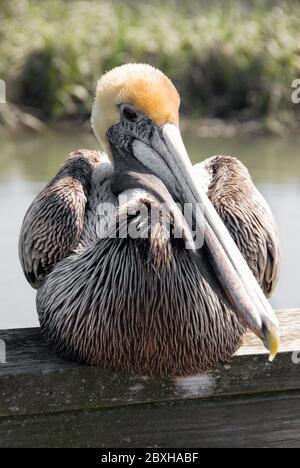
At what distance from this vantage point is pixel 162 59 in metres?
10.7

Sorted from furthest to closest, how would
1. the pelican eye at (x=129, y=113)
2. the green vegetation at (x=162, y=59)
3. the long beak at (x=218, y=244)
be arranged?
1. the green vegetation at (x=162, y=59)
2. the pelican eye at (x=129, y=113)
3. the long beak at (x=218, y=244)

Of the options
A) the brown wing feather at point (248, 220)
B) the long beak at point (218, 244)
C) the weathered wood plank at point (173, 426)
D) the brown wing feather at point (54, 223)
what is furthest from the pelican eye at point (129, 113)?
the weathered wood plank at point (173, 426)

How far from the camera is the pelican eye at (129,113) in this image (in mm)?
2971

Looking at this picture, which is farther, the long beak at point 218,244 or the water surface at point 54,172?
the water surface at point 54,172

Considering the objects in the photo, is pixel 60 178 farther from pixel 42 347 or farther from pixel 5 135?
pixel 5 135

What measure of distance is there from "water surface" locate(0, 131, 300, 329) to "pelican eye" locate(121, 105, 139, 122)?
1.29m

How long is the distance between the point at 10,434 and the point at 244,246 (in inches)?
35.4

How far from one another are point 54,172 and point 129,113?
4.45 metres

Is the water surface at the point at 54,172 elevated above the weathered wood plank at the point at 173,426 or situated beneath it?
elevated above

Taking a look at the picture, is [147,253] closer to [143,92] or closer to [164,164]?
[164,164]

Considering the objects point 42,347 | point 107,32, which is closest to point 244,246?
point 42,347

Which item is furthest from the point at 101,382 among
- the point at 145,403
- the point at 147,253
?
the point at 147,253

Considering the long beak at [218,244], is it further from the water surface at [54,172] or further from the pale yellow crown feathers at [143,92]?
the water surface at [54,172]

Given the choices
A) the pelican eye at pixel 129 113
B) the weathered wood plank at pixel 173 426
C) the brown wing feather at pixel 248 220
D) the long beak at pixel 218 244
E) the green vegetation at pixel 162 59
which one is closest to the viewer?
the long beak at pixel 218 244
